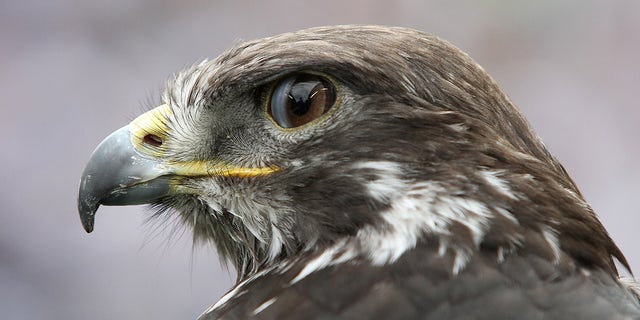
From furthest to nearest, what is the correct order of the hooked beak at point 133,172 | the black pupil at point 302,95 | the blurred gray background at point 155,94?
→ the blurred gray background at point 155,94
the hooked beak at point 133,172
the black pupil at point 302,95

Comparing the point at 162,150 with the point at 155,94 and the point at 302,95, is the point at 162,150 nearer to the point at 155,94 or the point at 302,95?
the point at 302,95

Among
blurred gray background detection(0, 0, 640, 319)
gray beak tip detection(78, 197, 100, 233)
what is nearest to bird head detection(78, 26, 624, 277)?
gray beak tip detection(78, 197, 100, 233)

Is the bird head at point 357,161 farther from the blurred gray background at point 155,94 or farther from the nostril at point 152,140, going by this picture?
the blurred gray background at point 155,94

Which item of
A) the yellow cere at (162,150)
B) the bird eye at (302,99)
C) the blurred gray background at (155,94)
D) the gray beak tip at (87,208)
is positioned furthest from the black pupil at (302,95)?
the blurred gray background at (155,94)

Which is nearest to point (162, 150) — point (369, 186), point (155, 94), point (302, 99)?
point (302, 99)

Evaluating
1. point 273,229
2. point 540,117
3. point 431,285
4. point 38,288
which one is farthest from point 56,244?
point 431,285

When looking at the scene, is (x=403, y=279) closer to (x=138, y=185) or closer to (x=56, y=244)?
(x=138, y=185)

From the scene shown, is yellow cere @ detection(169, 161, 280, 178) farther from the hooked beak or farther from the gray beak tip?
the gray beak tip
